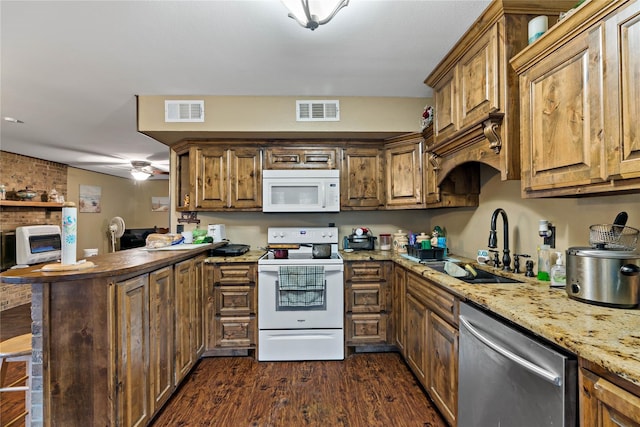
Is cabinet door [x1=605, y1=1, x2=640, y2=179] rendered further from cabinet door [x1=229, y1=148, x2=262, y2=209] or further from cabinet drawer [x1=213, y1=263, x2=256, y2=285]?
cabinet door [x1=229, y1=148, x2=262, y2=209]

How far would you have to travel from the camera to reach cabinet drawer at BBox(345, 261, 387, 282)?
2.81 metres

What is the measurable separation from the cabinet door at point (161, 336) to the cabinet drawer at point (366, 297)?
59.0 inches

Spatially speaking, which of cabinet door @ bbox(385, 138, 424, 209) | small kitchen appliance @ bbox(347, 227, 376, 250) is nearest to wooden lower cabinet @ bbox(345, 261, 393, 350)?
small kitchen appliance @ bbox(347, 227, 376, 250)

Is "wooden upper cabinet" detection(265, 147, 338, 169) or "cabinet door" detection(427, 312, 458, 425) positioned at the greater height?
"wooden upper cabinet" detection(265, 147, 338, 169)

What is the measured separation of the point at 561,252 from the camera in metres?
1.70

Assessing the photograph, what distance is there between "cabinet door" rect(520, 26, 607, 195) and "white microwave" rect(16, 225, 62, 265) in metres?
6.24

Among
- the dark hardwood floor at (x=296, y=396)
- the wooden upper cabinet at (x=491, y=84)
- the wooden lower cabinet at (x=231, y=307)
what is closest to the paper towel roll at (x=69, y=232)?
the dark hardwood floor at (x=296, y=396)

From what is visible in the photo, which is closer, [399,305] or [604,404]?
[604,404]

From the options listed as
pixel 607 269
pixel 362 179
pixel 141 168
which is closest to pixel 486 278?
pixel 607 269

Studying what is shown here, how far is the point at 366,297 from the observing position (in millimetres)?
2805

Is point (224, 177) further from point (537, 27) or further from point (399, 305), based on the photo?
point (537, 27)

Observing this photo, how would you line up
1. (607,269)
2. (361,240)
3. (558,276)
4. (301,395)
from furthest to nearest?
1. (361,240)
2. (301,395)
3. (558,276)
4. (607,269)

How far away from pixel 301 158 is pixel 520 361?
2.54m

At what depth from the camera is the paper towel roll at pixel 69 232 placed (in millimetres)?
1464
